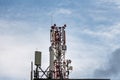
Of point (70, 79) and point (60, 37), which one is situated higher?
point (60, 37)

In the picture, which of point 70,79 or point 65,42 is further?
point 65,42

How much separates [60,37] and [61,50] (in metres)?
3.58

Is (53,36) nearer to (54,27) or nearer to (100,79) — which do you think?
(54,27)

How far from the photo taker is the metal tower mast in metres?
119

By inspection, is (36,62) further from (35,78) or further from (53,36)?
(53,36)

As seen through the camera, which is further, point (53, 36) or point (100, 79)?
point (53, 36)

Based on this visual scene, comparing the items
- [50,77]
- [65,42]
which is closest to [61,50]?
[65,42]

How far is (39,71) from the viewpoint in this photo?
112812 mm

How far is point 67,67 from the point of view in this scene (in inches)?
4811

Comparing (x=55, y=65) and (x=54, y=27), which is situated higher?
(x=54, y=27)

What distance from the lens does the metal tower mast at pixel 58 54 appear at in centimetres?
11900

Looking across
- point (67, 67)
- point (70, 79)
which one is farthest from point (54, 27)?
point (70, 79)

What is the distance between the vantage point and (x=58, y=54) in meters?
120

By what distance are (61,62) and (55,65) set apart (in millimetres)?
1643
